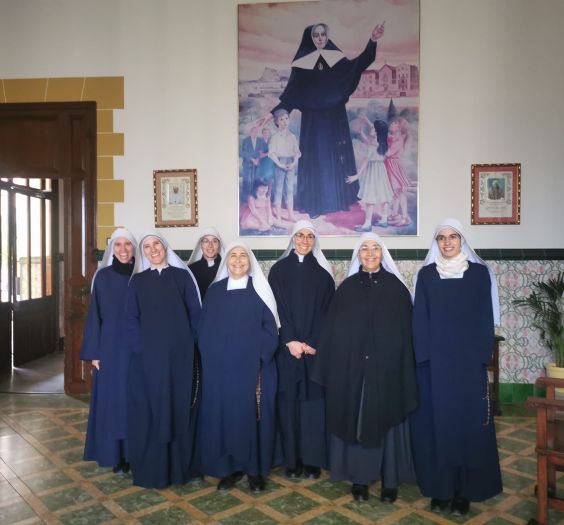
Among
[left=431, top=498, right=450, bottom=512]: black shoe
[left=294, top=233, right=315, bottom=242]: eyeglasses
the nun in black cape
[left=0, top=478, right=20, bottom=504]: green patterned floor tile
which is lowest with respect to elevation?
[left=0, top=478, right=20, bottom=504]: green patterned floor tile

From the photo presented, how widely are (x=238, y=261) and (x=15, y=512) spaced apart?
1.85 metres

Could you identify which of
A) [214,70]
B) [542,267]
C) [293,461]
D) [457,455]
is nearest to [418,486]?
[457,455]

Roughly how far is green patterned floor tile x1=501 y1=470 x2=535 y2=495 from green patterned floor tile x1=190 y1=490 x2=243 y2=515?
1.64 m

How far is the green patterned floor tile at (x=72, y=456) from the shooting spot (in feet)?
11.9

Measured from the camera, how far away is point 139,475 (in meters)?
3.16

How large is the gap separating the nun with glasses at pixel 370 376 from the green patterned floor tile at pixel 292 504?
23 centimetres

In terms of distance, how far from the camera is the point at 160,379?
3104 mm

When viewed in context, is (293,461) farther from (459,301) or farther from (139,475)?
(459,301)

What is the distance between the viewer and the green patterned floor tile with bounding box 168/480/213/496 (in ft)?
10.2

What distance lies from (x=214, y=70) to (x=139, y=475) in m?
3.83

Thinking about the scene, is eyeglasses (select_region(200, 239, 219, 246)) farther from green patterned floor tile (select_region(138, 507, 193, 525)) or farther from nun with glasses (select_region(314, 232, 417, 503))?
green patterned floor tile (select_region(138, 507, 193, 525))

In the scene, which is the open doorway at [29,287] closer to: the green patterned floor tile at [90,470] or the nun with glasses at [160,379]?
the green patterned floor tile at [90,470]

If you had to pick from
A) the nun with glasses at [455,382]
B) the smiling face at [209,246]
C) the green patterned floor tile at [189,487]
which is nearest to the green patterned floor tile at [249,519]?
the green patterned floor tile at [189,487]

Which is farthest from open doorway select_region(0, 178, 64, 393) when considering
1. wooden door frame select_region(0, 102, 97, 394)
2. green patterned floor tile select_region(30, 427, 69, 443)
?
green patterned floor tile select_region(30, 427, 69, 443)
